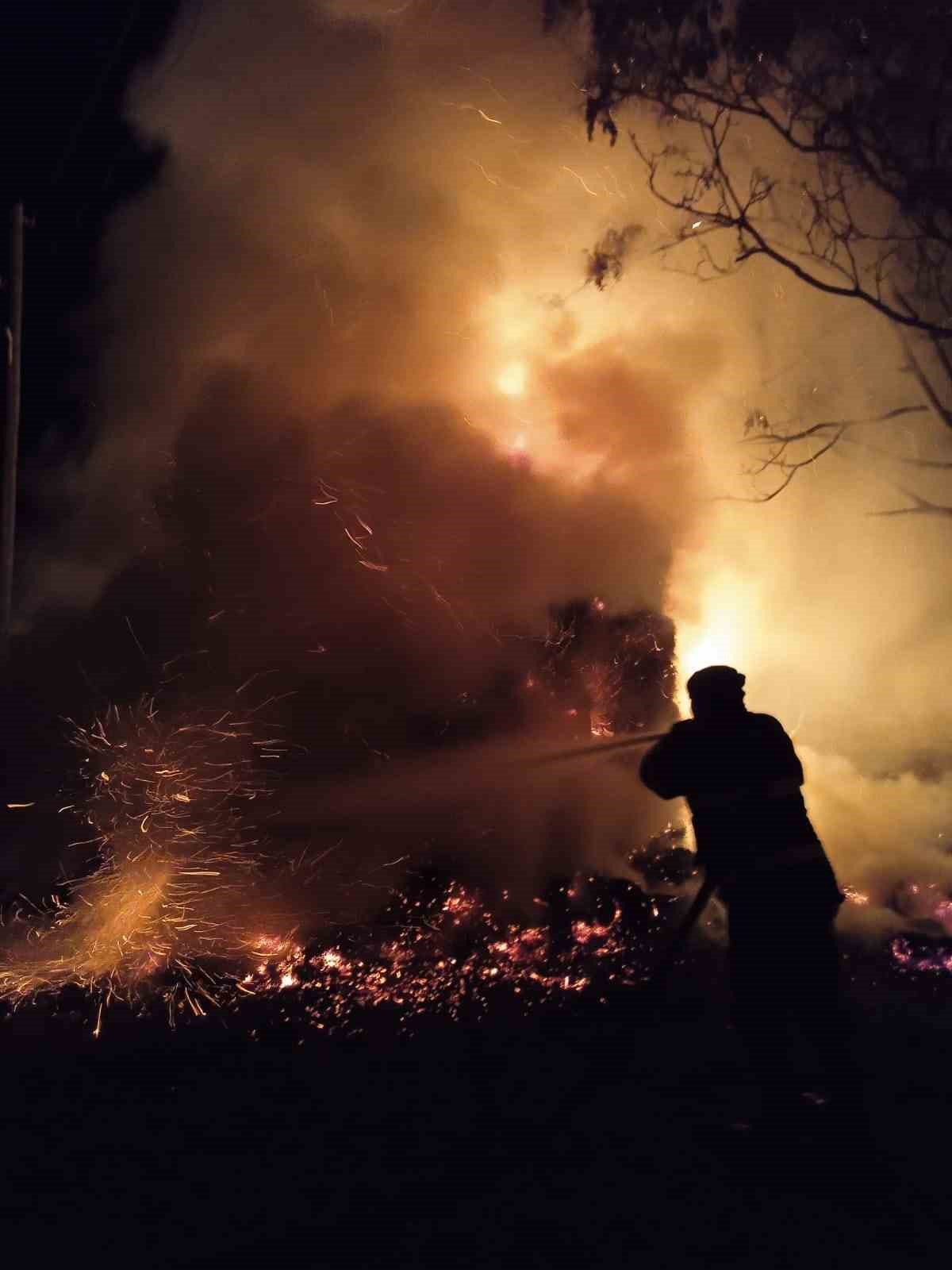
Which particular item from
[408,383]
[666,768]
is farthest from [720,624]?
[666,768]

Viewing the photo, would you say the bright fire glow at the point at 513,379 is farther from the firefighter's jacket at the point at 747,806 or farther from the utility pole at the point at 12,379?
the firefighter's jacket at the point at 747,806

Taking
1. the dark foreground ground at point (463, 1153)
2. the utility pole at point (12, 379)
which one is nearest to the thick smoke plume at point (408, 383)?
the utility pole at point (12, 379)

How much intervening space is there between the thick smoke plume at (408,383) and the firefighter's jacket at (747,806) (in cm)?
452

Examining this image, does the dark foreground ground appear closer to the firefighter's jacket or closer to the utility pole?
the firefighter's jacket

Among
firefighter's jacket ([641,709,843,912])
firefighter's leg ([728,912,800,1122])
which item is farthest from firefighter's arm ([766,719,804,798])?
firefighter's leg ([728,912,800,1122])

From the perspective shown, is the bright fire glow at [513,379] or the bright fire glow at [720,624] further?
the bright fire glow at [720,624]

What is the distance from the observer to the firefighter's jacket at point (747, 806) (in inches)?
129

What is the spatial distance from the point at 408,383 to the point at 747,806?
650 centimetres

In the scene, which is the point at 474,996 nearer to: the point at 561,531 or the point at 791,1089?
the point at 791,1089

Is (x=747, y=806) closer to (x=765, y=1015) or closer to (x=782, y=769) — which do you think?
(x=782, y=769)

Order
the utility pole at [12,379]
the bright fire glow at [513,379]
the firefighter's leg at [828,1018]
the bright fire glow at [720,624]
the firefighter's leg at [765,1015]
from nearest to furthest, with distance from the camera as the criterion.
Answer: the firefighter's leg at [828,1018] < the firefighter's leg at [765,1015] < the utility pole at [12,379] < the bright fire glow at [513,379] < the bright fire glow at [720,624]

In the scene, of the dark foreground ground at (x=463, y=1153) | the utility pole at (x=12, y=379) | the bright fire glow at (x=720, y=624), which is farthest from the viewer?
the bright fire glow at (x=720, y=624)

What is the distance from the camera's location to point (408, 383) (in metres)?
Answer: 8.73

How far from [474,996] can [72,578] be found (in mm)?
6572
